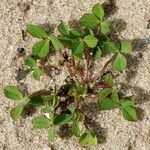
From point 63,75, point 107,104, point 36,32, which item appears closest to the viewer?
point 107,104

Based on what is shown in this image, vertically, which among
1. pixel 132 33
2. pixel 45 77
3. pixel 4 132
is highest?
pixel 132 33

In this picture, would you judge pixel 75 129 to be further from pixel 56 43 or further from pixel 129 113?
pixel 56 43

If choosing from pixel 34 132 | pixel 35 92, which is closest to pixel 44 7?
pixel 35 92

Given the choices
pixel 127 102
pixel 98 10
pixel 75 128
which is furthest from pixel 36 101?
pixel 98 10

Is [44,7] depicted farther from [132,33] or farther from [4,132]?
[4,132]

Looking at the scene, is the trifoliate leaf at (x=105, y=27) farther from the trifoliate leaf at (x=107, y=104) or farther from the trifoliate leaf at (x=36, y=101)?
the trifoliate leaf at (x=36, y=101)

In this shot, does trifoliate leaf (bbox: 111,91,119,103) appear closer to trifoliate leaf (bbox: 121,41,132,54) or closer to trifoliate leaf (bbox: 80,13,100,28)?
trifoliate leaf (bbox: 121,41,132,54)

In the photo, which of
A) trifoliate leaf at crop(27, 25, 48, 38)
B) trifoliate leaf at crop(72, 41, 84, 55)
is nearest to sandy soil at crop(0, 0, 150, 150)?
trifoliate leaf at crop(27, 25, 48, 38)
